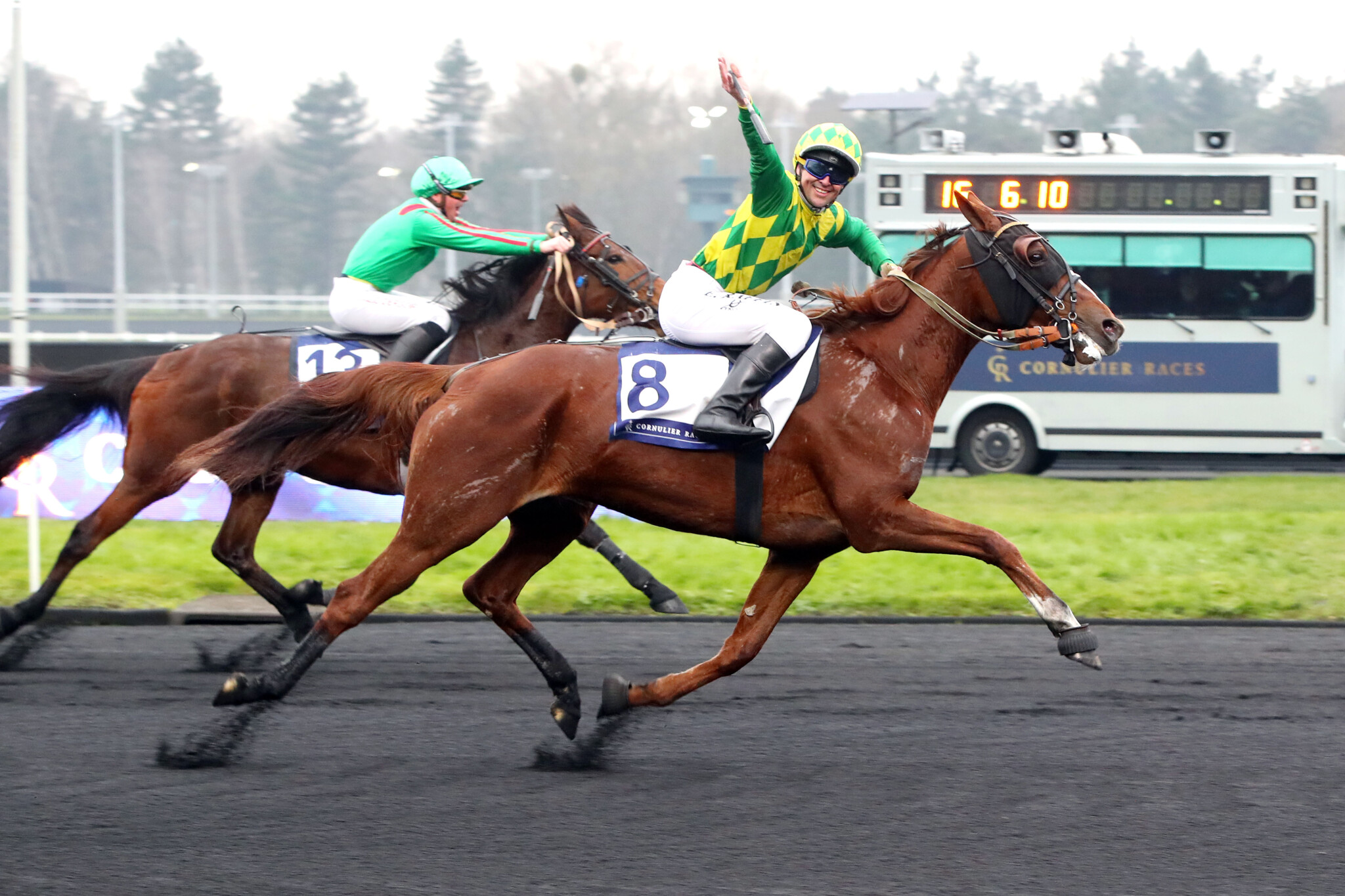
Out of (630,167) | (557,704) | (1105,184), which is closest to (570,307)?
(557,704)

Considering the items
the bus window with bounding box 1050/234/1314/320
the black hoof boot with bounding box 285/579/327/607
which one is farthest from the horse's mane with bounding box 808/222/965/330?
the bus window with bounding box 1050/234/1314/320

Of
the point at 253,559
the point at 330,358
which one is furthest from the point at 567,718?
the point at 330,358

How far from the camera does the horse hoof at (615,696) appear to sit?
511cm

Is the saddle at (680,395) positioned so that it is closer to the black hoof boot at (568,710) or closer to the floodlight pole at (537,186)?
the black hoof boot at (568,710)

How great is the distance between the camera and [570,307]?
23.6ft

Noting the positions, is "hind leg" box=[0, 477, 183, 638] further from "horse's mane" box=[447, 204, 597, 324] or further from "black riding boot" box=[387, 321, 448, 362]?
"horse's mane" box=[447, 204, 597, 324]

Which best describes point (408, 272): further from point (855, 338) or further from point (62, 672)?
point (855, 338)

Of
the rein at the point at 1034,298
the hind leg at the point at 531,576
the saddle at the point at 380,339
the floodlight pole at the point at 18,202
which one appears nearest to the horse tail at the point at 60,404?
the saddle at the point at 380,339

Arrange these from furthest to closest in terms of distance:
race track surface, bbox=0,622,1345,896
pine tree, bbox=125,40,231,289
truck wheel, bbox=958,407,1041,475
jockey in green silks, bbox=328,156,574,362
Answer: pine tree, bbox=125,40,231,289 → truck wheel, bbox=958,407,1041,475 → jockey in green silks, bbox=328,156,574,362 → race track surface, bbox=0,622,1345,896

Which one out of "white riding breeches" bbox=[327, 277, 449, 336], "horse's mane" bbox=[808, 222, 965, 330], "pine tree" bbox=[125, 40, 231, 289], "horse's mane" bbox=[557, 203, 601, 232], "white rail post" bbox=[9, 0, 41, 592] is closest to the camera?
"horse's mane" bbox=[808, 222, 965, 330]

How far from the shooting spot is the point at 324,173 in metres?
57.1

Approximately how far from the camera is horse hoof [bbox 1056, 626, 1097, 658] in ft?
15.3

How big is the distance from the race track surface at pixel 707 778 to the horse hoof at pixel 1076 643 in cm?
A: 36

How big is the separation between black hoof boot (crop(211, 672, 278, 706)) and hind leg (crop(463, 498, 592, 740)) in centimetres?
76
